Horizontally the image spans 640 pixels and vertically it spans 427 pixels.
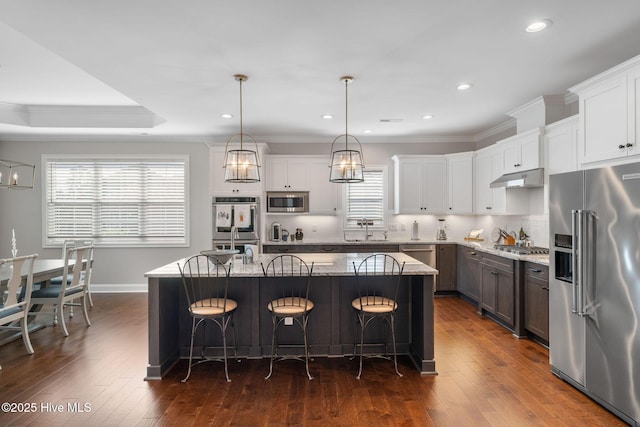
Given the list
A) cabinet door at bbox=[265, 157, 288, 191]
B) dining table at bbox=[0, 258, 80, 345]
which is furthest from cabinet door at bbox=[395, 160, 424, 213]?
dining table at bbox=[0, 258, 80, 345]

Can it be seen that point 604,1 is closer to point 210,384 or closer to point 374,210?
point 210,384

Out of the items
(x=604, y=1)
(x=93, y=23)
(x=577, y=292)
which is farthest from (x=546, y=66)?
(x=93, y=23)

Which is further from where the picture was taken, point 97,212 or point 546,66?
point 97,212

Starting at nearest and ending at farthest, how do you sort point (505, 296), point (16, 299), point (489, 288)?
point (16, 299)
point (505, 296)
point (489, 288)

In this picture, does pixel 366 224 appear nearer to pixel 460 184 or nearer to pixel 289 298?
pixel 460 184

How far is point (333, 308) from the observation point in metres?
3.58

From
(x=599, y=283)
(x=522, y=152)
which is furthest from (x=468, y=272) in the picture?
(x=599, y=283)

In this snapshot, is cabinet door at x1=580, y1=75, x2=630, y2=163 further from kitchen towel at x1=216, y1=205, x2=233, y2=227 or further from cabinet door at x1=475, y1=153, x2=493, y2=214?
kitchen towel at x1=216, y1=205, x2=233, y2=227

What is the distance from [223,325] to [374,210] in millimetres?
3984

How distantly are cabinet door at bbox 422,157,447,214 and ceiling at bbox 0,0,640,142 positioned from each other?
1.03 metres

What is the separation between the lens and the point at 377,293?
11.8ft

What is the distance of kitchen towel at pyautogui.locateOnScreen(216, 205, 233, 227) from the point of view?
5.82 meters

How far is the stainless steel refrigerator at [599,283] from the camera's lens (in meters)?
2.41

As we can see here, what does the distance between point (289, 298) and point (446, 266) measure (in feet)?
12.0
